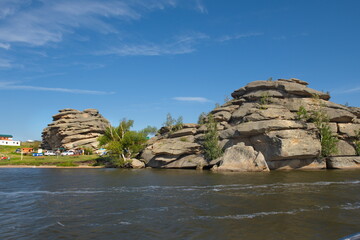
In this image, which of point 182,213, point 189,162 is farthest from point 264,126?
point 182,213

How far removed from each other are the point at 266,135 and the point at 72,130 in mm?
87360

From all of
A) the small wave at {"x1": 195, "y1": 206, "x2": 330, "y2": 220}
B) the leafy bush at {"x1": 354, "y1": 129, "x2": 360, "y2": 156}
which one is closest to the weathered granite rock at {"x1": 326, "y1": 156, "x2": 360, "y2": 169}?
the leafy bush at {"x1": 354, "y1": 129, "x2": 360, "y2": 156}

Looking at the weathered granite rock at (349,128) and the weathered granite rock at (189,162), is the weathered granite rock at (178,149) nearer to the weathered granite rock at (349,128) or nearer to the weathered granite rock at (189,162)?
the weathered granite rock at (189,162)

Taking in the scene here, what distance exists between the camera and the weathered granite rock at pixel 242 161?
168ft

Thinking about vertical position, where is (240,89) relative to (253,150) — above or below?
above

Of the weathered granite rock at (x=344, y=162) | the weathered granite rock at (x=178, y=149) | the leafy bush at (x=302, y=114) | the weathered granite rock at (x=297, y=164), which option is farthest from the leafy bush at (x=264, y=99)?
the weathered granite rock at (x=178, y=149)

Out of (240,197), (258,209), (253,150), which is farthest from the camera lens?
(253,150)

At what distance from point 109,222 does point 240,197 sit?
1239 cm

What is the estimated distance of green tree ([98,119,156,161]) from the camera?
6894 centimetres

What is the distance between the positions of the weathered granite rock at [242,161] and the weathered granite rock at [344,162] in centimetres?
1423

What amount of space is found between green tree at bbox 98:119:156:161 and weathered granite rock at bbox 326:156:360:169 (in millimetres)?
43206

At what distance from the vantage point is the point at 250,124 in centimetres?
5666

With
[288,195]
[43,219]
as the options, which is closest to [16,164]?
[43,219]

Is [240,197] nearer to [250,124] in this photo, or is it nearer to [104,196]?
[104,196]
